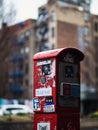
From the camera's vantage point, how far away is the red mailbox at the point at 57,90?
26.5 feet

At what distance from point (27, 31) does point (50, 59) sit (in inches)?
2884

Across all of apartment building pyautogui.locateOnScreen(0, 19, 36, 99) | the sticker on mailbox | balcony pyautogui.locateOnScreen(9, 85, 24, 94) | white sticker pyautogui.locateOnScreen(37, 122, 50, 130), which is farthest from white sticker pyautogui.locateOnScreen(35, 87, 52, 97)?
balcony pyautogui.locateOnScreen(9, 85, 24, 94)

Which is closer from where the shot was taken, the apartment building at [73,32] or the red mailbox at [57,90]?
the red mailbox at [57,90]

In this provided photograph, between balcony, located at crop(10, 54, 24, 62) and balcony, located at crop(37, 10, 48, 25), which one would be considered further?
balcony, located at crop(10, 54, 24, 62)

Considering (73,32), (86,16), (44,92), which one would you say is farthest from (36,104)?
(86,16)

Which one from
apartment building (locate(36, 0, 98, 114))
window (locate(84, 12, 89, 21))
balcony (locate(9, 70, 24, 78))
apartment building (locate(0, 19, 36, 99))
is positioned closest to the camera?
apartment building (locate(36, 0, 98, 114))

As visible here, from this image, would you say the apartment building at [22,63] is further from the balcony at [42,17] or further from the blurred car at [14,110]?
the blurred car at [14,110]

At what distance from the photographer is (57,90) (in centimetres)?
805

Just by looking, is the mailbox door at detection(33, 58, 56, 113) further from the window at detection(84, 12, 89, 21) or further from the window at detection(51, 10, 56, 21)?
the window at detection(84, 12, 89, 21)

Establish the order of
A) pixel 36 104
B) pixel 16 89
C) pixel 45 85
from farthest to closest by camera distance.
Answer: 1. pixel 16 89
2. pixel 36 104
3. pixel 45 85

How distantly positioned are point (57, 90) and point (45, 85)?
354 millimetres

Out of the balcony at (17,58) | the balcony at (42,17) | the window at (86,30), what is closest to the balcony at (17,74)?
the balcony at (17,58)

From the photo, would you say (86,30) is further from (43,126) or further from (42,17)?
(43,126)

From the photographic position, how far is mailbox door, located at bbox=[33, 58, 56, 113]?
813cm
